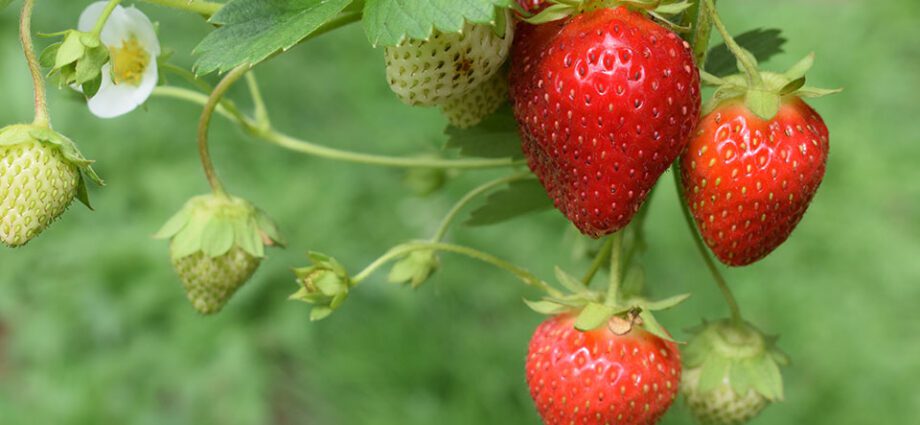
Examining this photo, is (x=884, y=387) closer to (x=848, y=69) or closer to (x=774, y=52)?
(x=848, y=69)

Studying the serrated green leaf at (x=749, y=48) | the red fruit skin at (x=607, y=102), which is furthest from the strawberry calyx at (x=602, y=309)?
the serrated green leaf at (x=749, y=48)

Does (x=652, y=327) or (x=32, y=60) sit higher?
(x=32, y=60)

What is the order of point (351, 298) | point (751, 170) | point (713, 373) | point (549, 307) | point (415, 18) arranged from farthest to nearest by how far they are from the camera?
point (351, 298), point (713, 373), point (549, 307), point (751, 170), point (415, 18)

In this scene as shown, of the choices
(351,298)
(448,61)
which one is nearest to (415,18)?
(448,61)

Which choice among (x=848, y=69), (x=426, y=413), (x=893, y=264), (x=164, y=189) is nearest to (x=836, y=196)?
(x=893, y=264)

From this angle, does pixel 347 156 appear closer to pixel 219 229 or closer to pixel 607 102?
pixel 219 229

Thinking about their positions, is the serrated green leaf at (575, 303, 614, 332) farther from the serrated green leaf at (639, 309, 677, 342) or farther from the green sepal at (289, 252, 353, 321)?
the green sepal at (289, 252, 353, 321)
